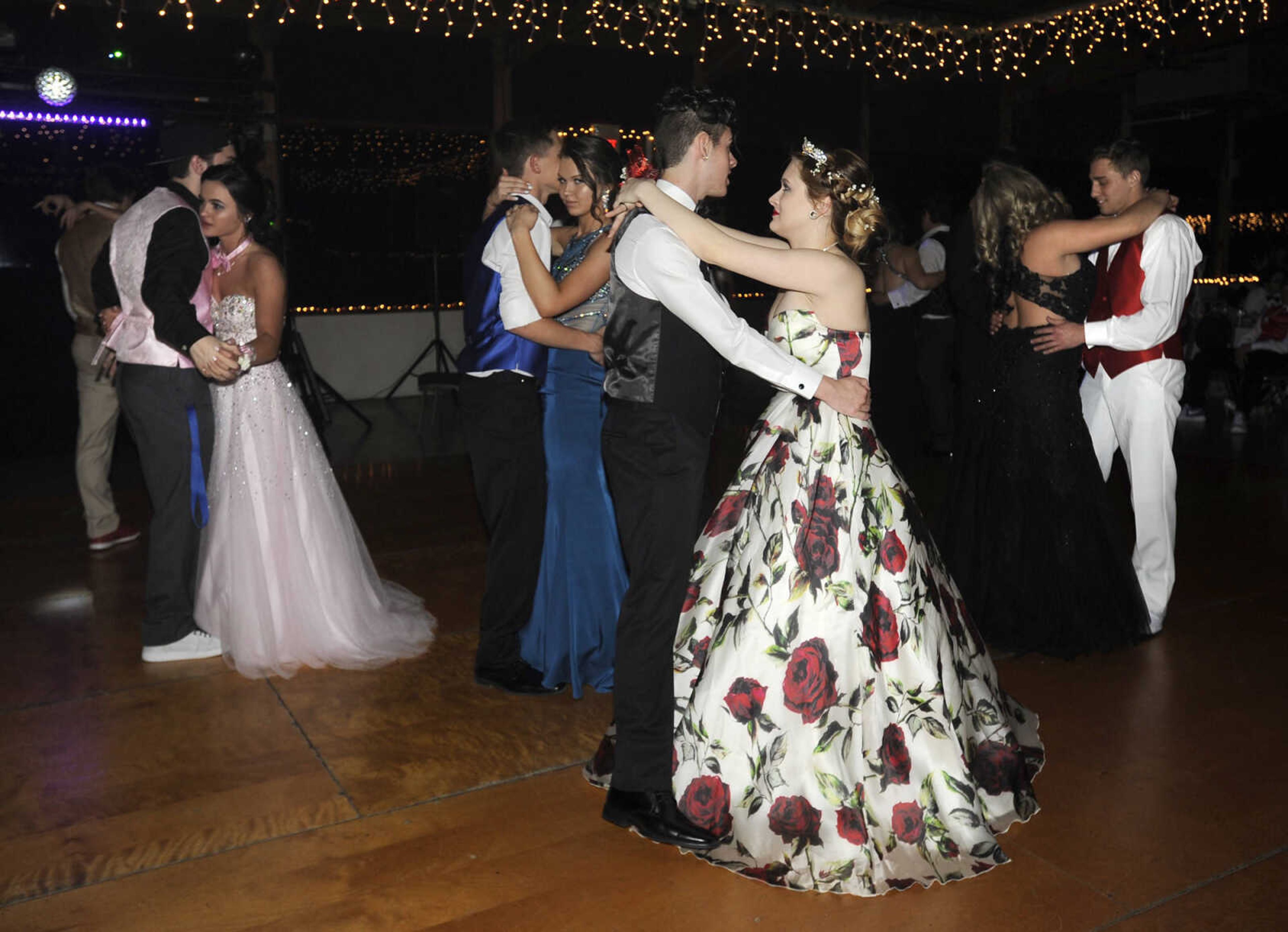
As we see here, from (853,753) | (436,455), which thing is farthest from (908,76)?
(853,753)

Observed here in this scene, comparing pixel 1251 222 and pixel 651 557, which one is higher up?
pixel 1251 222

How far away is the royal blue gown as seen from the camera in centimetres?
304

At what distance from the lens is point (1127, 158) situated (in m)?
3.46

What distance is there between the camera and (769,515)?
232 cm

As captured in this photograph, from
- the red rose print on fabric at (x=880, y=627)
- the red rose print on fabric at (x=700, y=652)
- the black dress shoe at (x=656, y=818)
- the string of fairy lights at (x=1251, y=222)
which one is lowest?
the black dress shoe at (x=656, y=818)

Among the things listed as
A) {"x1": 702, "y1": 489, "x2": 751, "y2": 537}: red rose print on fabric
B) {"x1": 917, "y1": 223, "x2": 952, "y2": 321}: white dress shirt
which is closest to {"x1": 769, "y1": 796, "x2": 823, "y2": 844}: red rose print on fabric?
{"x1": 702, "y1": 489, "x2": 751, "y2": 537}: red rose print on fabric

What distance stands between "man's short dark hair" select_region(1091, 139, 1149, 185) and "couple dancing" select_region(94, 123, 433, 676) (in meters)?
2.60

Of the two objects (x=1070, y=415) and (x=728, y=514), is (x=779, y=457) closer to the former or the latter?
(x=728, y=514)

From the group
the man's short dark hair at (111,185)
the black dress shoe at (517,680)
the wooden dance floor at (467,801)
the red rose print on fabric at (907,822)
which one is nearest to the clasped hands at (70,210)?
the man's short dark hair at (111,185)

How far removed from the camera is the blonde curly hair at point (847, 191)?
230 centimetres

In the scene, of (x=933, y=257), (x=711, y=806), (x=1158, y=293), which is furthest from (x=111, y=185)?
(x=933, y=257)

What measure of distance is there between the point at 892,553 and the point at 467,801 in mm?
1095

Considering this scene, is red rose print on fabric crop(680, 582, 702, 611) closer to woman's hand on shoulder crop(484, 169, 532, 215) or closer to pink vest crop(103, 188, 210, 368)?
woman's hand on shoulder crop(484, 169, 532, 215)

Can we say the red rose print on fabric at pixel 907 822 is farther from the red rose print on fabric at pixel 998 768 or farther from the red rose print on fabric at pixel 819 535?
the red rose print on fabric at pixel 819 535
